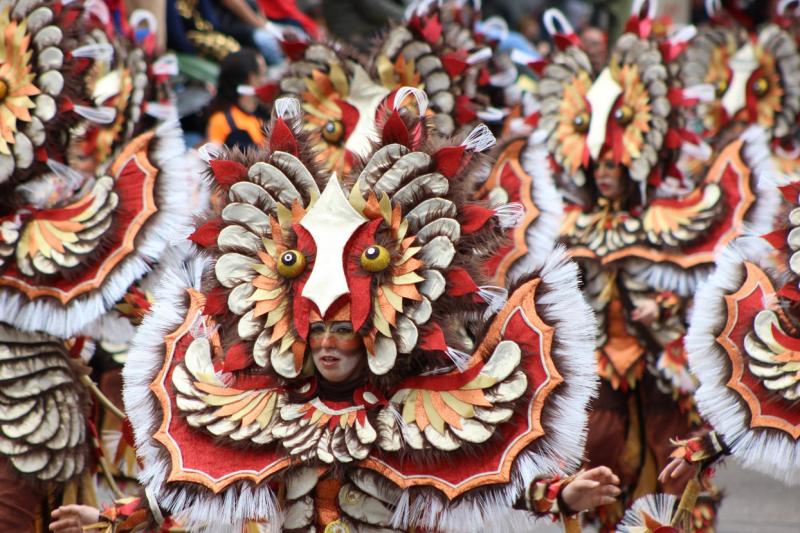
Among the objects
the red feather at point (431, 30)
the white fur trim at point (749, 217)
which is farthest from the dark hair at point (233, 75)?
the white fur trim at point (749, 217)

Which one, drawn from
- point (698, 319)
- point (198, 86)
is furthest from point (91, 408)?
point (198, 86)

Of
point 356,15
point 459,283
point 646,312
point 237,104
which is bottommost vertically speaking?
point 459,283

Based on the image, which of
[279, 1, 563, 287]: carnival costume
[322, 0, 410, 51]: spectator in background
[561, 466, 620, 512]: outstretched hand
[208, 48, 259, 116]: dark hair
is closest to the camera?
[561, 466, 620, 512]: outstretched hand

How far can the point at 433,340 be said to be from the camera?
360 cm

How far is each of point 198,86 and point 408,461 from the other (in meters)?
5.31

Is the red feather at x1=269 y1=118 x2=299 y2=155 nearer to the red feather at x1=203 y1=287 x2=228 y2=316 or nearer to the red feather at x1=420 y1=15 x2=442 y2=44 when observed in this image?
the red feather at x1=203 y1=287 x2=228 y2=316

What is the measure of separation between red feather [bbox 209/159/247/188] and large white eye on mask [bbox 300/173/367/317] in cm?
22

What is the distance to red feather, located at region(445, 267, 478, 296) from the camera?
11.9ft

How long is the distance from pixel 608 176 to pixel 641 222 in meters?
0.26

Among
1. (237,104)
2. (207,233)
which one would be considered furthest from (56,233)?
(237,104)

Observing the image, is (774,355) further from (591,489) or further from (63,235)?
(63,235)

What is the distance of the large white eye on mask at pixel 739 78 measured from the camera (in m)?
7.56

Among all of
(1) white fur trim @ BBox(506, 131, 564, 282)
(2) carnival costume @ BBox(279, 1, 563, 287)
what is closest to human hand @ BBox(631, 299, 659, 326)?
(1) white fur trim @ BBox(506, 131, 564, 282)

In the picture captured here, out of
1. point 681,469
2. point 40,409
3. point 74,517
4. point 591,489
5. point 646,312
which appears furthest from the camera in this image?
point 646,312
